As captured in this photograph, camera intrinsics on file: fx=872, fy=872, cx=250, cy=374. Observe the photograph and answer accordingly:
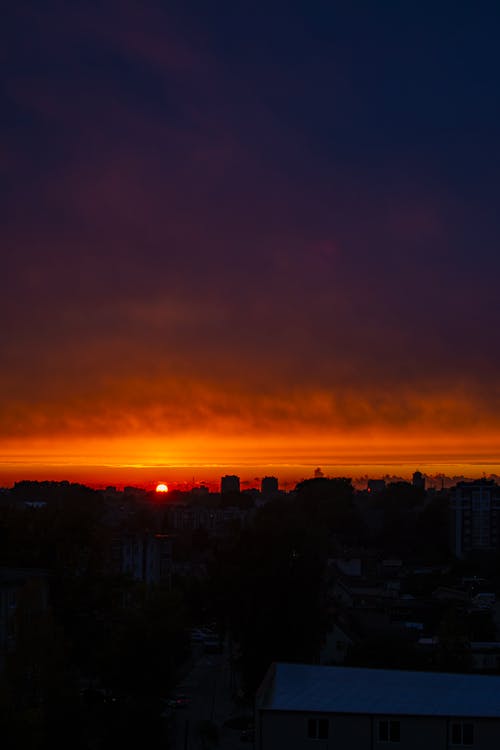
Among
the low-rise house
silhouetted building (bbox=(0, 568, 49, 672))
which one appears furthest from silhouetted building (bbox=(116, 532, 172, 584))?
the low-rise house

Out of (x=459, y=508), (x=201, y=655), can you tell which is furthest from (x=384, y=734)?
(x=459, y=508)

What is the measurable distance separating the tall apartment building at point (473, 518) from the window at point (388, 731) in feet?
211

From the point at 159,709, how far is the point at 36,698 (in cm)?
447

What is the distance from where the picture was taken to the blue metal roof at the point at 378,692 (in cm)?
1584

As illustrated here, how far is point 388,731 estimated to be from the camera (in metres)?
15.6

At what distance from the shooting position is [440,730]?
15.5 m

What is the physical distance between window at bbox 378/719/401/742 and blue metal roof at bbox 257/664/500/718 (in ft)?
0.57

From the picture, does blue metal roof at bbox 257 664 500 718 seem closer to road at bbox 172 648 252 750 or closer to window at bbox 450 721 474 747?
window at bbox 450 721 474 747

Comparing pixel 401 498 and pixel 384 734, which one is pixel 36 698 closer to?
pixel 384 734

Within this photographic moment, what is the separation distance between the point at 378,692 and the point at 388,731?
54.4 inches

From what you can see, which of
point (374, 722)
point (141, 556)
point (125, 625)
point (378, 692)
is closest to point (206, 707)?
point (125, 625)

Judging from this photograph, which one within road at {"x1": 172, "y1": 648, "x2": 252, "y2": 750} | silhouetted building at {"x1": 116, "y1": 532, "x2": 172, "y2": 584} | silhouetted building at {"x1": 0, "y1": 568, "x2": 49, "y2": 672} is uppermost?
silhouetted building at {"x1": 0, "y1": 568, "x2": 49, "y2": 672}

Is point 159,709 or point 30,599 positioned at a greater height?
point 30,599

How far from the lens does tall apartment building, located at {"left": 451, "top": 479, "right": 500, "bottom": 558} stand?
7912cm
